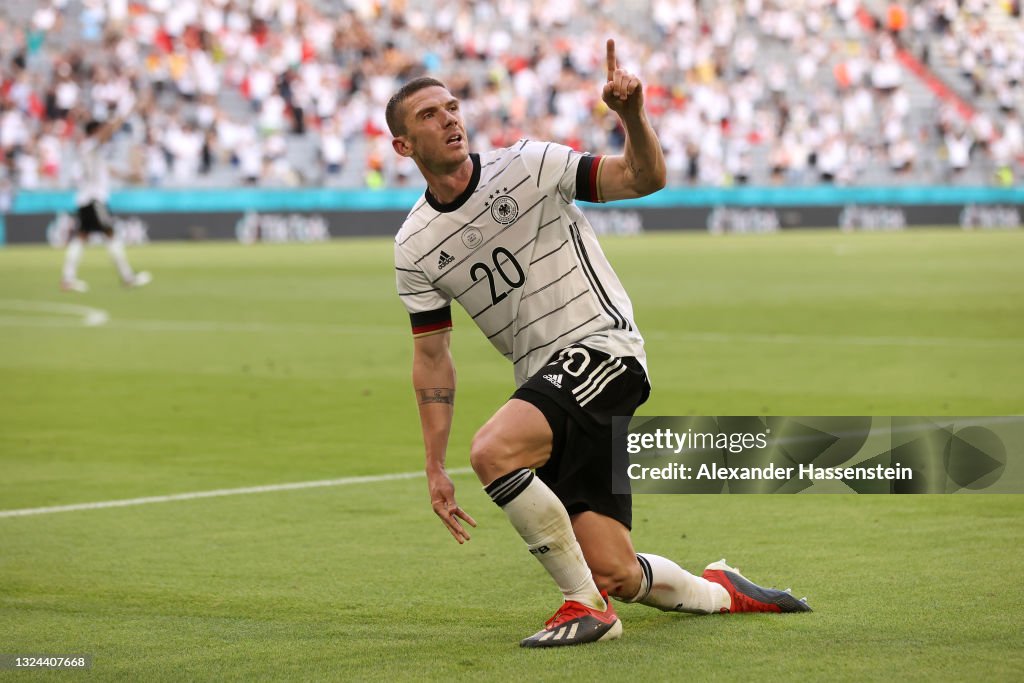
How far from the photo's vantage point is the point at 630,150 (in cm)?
540

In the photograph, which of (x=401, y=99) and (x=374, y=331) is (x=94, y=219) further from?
(x=401, y=99)

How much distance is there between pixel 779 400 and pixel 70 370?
6804 millimetres

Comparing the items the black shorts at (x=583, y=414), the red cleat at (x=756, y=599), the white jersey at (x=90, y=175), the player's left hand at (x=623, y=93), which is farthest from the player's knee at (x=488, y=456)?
the white jersey at (x=90, y=175)

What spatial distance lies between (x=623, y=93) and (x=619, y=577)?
1.72m

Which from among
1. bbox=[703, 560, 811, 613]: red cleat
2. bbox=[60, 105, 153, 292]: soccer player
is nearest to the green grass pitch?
bbox=[703, 560, 811, 613]: red cleat

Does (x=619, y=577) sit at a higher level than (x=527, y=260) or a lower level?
lower

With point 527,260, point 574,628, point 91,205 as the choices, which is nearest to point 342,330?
point 91,205

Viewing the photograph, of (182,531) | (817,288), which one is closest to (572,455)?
(182,531)

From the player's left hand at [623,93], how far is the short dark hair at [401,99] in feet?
2.98

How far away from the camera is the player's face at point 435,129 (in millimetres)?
5816

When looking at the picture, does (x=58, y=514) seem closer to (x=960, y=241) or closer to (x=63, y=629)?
(x=63, y=629)

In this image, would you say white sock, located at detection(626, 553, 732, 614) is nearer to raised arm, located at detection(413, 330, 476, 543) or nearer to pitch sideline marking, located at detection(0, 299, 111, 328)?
raised arm, located at detection(413, 330, 476, 543)

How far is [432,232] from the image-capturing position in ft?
19.6

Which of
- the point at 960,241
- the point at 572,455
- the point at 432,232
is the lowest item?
the point at 960,241
